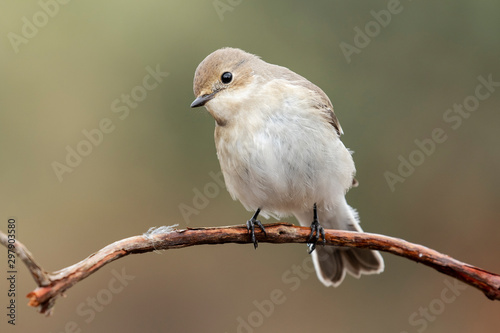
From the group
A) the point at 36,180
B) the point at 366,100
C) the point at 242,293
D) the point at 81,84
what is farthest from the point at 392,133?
the point at 36,180

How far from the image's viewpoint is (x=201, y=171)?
6.59 metres

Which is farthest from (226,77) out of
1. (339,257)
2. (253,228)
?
(339,257)

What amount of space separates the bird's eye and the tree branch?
118 cm

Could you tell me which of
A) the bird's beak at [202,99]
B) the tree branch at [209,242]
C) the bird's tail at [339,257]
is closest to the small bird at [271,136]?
the bird's beak at [202,99]

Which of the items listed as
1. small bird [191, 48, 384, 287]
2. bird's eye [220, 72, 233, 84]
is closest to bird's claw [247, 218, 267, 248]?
small bird [191, 48, 384, 287]

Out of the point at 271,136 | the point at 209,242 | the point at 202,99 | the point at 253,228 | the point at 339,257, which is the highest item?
the point at 202,99

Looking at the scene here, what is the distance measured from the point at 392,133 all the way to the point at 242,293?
248 cm

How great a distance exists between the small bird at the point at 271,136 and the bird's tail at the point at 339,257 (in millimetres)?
524

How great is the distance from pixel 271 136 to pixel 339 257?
1.60 meters

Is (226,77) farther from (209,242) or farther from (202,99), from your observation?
(209,242)

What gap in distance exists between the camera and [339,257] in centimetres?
525

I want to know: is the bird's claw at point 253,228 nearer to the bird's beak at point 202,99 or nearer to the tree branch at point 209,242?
the tree branch at point 209,242

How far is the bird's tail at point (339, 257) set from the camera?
5102 mm

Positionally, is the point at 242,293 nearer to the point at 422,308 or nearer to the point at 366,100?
the point at 422,308
